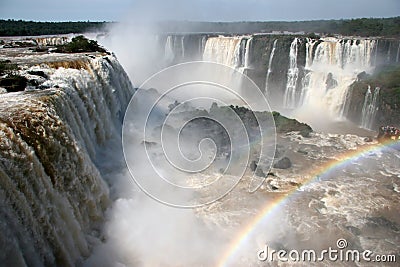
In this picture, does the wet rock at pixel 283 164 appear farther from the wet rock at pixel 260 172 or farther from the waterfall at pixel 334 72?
the waterfall at pixel 334 72

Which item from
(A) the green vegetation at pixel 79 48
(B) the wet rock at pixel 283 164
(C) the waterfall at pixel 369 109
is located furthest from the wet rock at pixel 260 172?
(A) the green vegetation at pixel 79 48

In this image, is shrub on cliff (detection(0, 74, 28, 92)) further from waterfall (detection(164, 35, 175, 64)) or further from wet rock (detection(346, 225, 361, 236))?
waterfall (detection(164, 35, 175, 64))

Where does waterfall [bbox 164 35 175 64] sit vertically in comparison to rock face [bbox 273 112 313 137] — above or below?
above

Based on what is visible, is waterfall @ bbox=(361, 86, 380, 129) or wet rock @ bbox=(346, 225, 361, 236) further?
waterfall @ bbox=(361, 86, 380, 129)

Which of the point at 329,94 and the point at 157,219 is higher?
the point at 329,94

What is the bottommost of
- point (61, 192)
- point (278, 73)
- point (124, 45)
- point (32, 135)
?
point (61, 192)

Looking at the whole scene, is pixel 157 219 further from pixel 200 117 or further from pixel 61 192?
pixel 200 117

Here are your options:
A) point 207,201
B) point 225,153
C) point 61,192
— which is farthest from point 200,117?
point 61,192

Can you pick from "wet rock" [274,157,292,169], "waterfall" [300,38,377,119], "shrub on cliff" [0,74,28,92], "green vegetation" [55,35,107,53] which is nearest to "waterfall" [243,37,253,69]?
"waterfall" [300,38,377,119]

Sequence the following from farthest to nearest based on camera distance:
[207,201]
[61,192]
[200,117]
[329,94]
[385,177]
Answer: [329,94], [200,117], [385,177], [207,201], [61,192]
